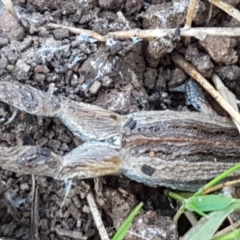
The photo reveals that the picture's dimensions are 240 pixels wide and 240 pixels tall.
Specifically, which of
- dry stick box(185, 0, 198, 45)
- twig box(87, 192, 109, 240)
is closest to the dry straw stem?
dry stick box(185, 0, 198, 45)

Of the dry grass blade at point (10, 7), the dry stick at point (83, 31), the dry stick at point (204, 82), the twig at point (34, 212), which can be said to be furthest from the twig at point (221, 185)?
the dry grass blade at point (10, 7)

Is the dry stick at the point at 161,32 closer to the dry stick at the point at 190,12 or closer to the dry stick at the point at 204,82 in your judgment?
the dry stick at the point at 190,12

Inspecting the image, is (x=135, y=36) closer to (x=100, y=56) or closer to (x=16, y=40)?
(x=100, y=56)

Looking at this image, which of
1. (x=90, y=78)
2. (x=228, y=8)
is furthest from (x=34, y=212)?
(x=228, y=8)

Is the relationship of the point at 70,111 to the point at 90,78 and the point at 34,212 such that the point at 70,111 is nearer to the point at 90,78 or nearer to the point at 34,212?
the point at 90,78

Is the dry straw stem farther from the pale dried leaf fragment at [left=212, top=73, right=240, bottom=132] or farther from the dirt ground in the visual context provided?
the pale dried leaf fragment at [left=212, top=73, right=240, bottom=132]
